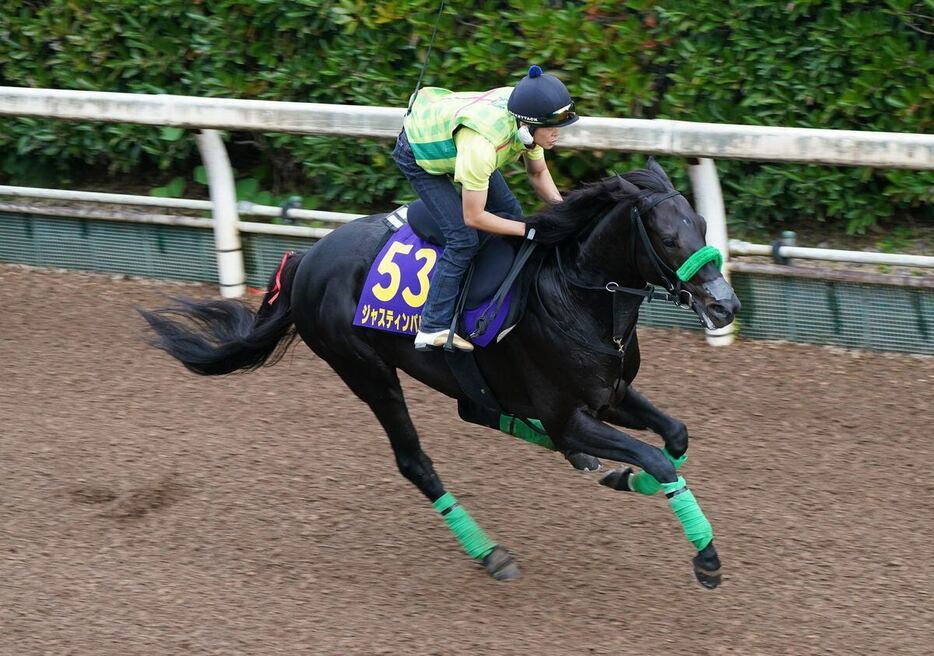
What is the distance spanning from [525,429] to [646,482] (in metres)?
0.74

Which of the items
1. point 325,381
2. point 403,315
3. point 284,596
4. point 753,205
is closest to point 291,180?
point 325,381

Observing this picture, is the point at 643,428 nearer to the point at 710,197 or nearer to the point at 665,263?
the point at 665,263

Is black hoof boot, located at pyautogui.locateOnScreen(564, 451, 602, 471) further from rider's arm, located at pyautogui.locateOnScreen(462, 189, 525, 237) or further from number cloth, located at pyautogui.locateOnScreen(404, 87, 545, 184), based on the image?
number cloth, located at pyautogui.locateOnScreen(404, 87, 545, 184)

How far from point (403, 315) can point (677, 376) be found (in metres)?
2.11

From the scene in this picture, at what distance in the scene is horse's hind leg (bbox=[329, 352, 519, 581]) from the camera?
530 centimetres

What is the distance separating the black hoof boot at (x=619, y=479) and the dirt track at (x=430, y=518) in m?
0.31

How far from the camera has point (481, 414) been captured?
18.5 feet

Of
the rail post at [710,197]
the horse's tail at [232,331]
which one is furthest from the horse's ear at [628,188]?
the rail post at [710,197]

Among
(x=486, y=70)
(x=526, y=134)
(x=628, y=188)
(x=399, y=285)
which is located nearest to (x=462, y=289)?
(x=399, y=285)

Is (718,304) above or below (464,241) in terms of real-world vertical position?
above

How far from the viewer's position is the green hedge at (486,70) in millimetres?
7051

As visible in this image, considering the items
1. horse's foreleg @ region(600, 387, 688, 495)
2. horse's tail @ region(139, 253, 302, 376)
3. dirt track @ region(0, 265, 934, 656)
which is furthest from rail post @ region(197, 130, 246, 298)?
horse's foreleg @ region(600, 387, 688, 495)

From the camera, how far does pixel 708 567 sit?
4.65 metres

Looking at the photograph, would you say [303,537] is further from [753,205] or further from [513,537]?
[753,205]
